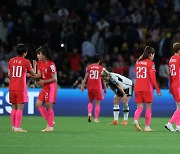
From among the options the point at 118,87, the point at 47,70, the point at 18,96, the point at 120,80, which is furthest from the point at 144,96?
the point at 120,80

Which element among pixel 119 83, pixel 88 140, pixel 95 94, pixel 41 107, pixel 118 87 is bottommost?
pixel 88 140

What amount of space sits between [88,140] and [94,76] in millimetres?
8170

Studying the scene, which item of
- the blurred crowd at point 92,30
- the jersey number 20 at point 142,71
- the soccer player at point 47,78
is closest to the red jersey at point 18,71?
the soccer player at point 47,78

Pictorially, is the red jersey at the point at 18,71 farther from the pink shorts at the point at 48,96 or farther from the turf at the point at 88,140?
the turf at the point at 88,140

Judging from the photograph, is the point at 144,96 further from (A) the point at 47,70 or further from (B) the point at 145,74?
(A) the point at 47,70

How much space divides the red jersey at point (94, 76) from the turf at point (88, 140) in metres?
2.62

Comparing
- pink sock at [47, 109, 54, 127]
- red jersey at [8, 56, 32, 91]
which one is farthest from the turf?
red jersey at [8, 56, 32, 91]

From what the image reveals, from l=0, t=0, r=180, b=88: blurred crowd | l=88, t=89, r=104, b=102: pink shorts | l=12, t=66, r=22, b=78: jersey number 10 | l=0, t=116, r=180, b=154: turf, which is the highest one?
l=0, t=0, r=180, b=88: blurred crowd

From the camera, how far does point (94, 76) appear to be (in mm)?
24031

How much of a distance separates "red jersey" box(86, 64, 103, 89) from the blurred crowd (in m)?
4.58

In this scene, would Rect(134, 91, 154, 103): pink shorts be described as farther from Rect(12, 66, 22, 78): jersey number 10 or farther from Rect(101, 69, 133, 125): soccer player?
Rect(101, 69, 133, 125): soccer player

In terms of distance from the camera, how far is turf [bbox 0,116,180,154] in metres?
14.0

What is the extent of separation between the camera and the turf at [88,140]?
550 inches

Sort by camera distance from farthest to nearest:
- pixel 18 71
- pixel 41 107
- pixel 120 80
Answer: pixel 120 80
pixel 41 107
pixel 18 71
